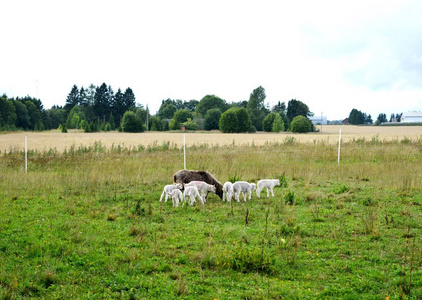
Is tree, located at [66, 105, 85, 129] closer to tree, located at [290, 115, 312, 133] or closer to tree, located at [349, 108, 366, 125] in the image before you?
tree, located at [290, 115, 312, 133]

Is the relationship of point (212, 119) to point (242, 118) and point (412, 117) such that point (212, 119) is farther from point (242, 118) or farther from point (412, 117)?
point (412, 117)

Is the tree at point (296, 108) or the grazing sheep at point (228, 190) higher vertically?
the tree at point (296, 108)

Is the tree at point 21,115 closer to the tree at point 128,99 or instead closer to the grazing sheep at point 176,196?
the tree at point 128,99

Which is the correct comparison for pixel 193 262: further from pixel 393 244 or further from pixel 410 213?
pixel 410 213

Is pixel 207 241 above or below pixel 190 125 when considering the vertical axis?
below

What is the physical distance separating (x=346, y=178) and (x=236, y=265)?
12.2 meters

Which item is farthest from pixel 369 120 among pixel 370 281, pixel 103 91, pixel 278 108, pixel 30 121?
pixel 370 281

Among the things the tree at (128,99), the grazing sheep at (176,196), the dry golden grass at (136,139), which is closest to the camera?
the grazing sheep at (176,196)

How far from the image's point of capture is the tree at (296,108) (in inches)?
4461

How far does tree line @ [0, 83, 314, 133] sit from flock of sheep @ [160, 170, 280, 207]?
71.3m

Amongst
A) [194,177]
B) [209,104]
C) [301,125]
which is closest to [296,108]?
[301,125]

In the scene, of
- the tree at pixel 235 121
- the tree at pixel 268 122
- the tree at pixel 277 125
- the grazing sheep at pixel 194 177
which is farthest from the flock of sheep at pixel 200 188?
the tree at pixel 268 122

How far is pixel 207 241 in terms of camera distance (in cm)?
758

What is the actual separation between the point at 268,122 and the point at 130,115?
37883 millimetres
